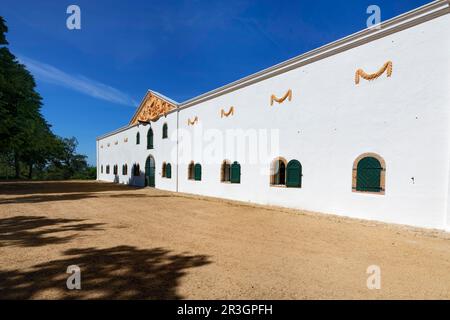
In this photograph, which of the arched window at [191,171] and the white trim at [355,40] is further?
the arched window at [191,171]

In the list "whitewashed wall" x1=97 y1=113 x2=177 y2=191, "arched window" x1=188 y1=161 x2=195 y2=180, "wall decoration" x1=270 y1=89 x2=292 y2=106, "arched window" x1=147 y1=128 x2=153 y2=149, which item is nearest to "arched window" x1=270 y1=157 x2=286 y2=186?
"wall decoration" x1=270 y1=89 x2=292 y2=106

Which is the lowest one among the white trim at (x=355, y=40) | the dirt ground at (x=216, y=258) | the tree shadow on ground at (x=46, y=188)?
the tree shadow on ground at (x=46, y=188)

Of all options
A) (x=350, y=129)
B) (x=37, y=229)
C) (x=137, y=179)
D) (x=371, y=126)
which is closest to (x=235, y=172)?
(x=350, y=129)

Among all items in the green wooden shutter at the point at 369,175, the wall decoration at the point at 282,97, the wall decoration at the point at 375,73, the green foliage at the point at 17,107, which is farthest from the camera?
the green foliage at the point at 17,107

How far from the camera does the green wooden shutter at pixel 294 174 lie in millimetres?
9375

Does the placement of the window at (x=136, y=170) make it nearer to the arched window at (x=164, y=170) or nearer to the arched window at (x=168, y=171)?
the arched window at (x=164, y=170)

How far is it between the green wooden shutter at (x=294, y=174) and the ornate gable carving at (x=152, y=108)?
11693 millimetres

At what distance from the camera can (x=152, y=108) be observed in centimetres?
2047

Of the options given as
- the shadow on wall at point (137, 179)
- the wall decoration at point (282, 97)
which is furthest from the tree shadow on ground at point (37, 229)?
the shadow on wall at point (137, 179)

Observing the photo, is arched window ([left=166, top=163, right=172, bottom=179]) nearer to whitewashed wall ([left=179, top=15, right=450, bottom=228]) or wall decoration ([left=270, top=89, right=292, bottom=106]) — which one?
whitewashed wall ([left=179, top=15, right=450, bottom=228])

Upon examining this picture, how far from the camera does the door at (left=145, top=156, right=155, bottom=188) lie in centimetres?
2012

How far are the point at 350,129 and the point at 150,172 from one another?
690 inches
